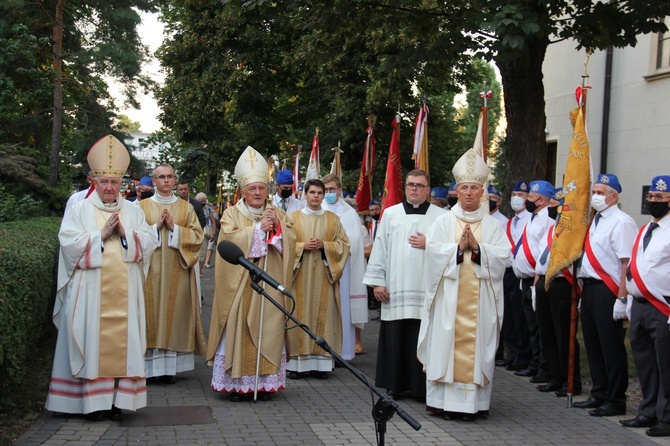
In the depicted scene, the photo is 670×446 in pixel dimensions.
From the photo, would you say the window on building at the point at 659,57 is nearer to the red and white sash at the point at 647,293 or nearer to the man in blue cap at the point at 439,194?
the man in blue cap at the point at 439,194

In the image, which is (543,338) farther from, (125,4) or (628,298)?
(125,4)

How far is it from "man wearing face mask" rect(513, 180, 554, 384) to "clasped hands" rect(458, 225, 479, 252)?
1.86 metres

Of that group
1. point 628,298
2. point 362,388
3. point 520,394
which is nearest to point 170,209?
point 362,388

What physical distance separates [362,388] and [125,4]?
17.3m

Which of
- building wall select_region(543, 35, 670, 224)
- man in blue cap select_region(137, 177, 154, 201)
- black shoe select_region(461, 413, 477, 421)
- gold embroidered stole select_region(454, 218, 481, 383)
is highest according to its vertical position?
building wall select_region(543, 35, 670, 224)

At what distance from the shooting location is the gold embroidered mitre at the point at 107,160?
24.7 feet

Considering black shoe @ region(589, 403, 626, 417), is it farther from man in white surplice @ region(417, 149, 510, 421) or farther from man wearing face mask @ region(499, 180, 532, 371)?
man wearing face mask @ region(499, 180, 532, 371)

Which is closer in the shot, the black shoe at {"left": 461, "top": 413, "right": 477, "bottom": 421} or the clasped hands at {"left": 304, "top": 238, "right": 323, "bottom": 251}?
the black shoe at {"left": 461, "top": 413, "right": 477, "bottom": 421}

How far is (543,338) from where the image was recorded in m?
9.48

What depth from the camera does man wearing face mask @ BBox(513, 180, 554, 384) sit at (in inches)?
379

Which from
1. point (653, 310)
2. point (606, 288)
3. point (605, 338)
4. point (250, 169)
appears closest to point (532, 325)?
point (605, 338)

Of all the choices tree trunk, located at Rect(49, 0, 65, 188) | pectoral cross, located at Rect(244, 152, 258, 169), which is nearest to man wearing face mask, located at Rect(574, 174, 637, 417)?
pectoral cross, located at Rect(244, 152, 258, 169)

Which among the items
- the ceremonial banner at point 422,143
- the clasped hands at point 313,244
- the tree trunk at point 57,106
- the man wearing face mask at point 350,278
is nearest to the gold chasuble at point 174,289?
the clasped hands at point 313,244

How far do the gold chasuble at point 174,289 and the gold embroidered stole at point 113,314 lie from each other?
6.22 feet
